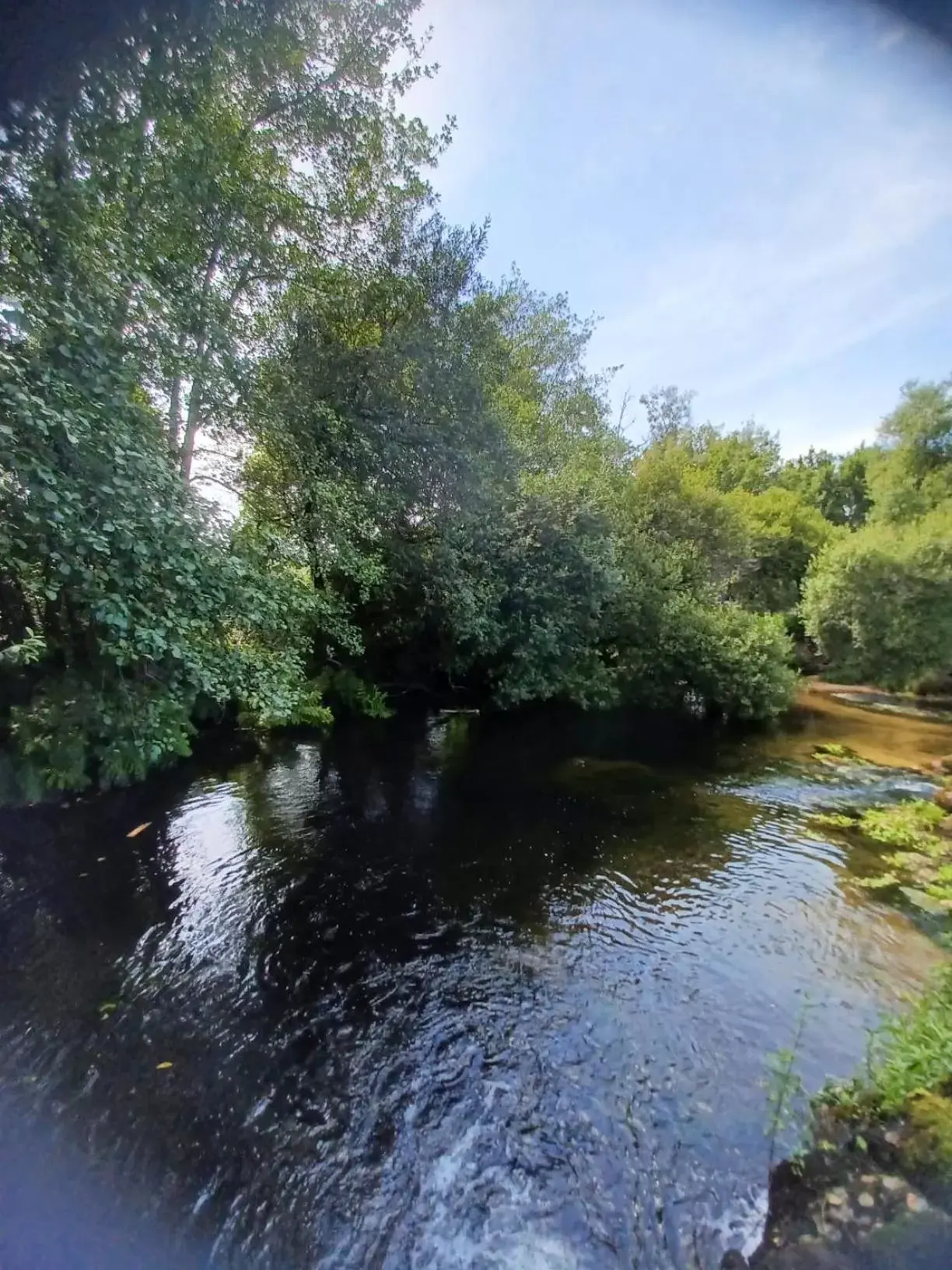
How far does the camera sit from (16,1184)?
2662 millimetres

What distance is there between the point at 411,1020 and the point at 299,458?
7.48 meters

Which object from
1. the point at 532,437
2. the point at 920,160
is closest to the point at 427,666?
the point at 532,437

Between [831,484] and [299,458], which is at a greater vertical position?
[831,484]

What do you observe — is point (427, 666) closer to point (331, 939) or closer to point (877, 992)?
point (331, 939)

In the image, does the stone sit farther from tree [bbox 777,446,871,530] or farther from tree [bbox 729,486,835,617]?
tree [bbox 729,486,835,617]

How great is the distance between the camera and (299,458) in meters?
8.66

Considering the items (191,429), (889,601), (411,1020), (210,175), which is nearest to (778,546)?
(889,601)

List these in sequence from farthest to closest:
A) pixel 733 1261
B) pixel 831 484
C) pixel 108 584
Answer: pixel 831 484, pixel 108 584, pixel 733 1261

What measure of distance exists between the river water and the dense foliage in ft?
6.53

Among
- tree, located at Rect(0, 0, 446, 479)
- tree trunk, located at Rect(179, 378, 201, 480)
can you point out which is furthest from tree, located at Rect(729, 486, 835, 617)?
tree trunk, located at Rect(179, 378, 201, 480)

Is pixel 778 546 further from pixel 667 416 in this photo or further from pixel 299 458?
pixel 299 458

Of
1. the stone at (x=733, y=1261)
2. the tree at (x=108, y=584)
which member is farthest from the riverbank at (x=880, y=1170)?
the tree at (x=108, y=584)

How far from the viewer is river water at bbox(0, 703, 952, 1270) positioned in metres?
2.67

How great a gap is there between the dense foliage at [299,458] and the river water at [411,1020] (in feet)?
6.53
